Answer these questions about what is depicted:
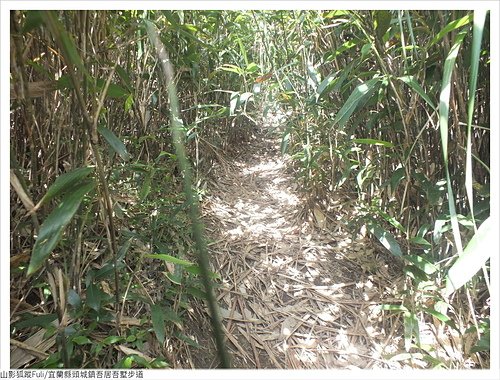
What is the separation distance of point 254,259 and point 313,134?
0.51 metres

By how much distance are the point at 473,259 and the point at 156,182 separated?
2.60ft

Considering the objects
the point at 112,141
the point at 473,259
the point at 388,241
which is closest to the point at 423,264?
the point at 388,241

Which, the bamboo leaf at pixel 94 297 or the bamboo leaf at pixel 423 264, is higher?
the bamboo leaf at pixel 94 297

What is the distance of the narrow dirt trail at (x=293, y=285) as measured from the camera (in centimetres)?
73

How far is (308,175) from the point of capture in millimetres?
1208

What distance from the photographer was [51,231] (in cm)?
39

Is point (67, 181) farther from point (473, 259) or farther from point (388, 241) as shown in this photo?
point (388, 241)

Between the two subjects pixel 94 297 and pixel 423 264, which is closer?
pixel 94 297

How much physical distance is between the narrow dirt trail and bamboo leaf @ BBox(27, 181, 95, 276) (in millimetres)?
456

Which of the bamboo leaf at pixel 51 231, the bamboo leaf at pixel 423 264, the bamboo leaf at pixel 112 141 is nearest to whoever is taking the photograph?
the bamboo leaf at pixel 51 231

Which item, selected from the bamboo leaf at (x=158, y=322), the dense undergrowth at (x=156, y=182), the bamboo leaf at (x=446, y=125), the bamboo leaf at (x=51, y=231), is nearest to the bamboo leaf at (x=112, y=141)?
the dense undergrowth at (x=156, y=182)

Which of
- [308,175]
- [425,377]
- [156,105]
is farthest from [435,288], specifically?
[156,105]

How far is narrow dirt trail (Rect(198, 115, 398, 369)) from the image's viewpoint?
0.73 m

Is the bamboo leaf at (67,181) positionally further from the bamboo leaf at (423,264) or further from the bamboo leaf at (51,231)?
the bamboo leaf at (423,264)
